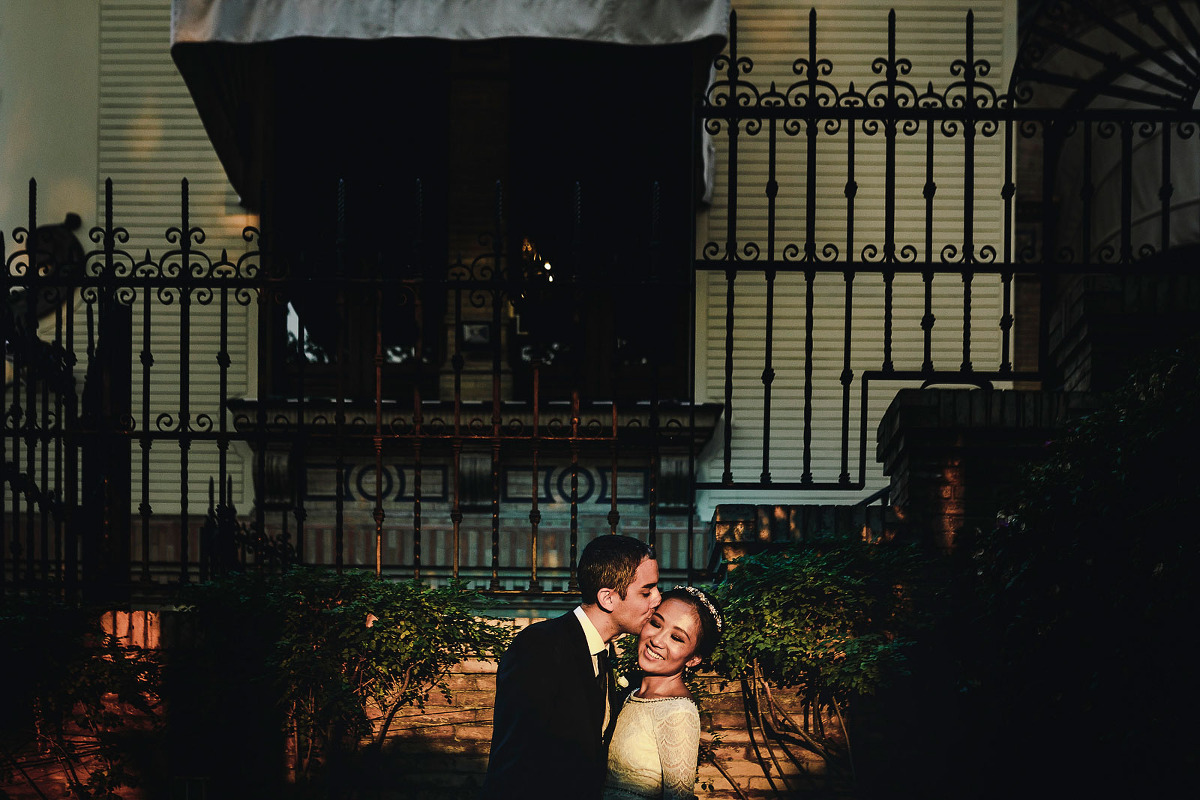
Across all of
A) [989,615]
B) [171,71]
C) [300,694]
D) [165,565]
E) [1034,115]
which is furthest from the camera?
[171,71]

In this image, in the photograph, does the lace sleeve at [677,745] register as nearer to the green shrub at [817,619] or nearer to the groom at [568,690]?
the groom at [568,690]

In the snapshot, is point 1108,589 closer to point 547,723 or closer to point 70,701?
point 547,723

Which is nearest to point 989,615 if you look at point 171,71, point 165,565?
point 165,565

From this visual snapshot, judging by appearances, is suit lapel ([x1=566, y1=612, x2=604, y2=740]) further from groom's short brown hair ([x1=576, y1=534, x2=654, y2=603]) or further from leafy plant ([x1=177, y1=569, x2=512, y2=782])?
leafy plant ([x1=177, y1=569, x2=512, y2=782])

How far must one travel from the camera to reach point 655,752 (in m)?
4.04

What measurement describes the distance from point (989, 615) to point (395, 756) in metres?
2.59

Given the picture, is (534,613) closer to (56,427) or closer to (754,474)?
(754,474)

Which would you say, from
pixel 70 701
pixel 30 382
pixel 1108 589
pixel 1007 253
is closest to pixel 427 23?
pixel 30 382

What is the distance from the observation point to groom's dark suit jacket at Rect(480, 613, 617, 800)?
12.9 feet

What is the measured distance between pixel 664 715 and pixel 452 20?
5.47m

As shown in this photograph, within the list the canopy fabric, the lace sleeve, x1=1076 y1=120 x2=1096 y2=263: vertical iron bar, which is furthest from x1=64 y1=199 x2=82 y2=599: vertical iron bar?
x1=1076 y1=120 x2=1096 y2=263: vertical iron bar

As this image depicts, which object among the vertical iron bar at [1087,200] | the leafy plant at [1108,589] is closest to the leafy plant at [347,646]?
the leafy plant at [1108,589]

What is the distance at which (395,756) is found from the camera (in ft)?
17.5

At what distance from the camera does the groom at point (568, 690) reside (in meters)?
3.94
